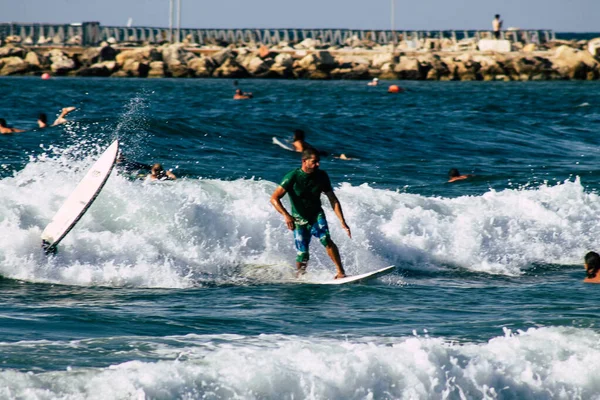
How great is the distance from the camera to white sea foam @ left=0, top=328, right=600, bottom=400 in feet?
21.1

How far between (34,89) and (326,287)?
3442 centimetres

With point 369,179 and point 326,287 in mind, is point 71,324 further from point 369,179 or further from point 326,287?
point 369,179

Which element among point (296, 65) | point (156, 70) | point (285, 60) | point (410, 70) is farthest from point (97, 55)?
point (410, 70)

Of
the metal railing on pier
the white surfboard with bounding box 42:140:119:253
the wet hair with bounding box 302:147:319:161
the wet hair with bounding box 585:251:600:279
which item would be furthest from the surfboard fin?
the metal railing on pier

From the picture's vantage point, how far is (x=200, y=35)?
8469 cm

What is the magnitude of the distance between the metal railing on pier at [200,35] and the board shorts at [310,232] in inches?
2746

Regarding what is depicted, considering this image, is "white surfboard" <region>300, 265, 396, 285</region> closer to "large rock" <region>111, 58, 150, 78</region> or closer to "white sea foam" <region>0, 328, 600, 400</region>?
"white sea foam" <region>0, 328, 600, 400</region>

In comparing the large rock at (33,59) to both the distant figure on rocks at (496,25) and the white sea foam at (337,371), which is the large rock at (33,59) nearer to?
the distant figure on rocks at (496,25)

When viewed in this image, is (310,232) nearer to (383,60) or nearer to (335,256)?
(335,256)

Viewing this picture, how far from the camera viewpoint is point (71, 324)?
8.39m

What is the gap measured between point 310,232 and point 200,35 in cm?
→ 7643

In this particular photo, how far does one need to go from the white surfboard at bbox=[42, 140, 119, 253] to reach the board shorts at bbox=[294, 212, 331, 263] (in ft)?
8.34

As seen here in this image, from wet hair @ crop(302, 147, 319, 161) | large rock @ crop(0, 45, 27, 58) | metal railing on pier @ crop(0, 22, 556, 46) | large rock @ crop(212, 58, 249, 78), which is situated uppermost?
metal railing on pier @ crop(0, 22, 556, 46)

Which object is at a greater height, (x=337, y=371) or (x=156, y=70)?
(x=156, y=70)
